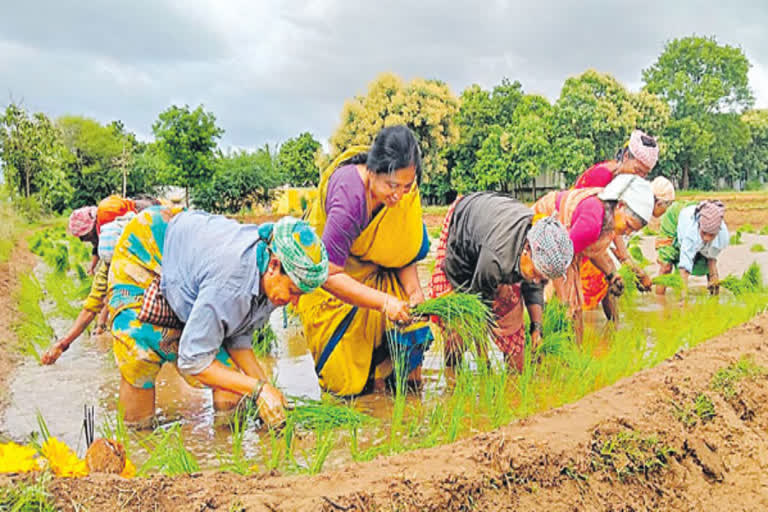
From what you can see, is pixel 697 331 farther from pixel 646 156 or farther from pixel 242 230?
pixel 242 230

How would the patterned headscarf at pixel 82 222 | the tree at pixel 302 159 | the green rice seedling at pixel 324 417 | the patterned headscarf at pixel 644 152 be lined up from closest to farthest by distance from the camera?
the green rice seedling at pixel 324 417 → the patterned headscarf at pixel 82 222 → the patterned headscarf at pixel 644 152 → the tree at pixel 302 159

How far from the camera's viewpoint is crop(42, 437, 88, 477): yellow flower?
1.79 metres

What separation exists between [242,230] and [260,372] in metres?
0.66

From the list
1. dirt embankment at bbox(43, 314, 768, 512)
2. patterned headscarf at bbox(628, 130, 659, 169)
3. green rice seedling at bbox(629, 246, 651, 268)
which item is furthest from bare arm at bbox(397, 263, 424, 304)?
green rice seedling at bbox(629, 246, 651, 268)

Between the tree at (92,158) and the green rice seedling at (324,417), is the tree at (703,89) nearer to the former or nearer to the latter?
the tree at (92,158)

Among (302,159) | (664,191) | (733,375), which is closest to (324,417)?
(733,375)

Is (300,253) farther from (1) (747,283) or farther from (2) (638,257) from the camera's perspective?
(2) (638,257)

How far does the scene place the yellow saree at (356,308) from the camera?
10.9 ft

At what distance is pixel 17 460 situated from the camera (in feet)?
6.02

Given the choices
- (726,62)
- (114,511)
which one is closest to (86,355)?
(114,511)

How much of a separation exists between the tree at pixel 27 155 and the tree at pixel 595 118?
754 inches

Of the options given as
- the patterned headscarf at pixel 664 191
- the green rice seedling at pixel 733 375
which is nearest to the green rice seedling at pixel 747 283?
the patterned headscarf at pixel 664 191

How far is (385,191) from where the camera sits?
9.75 feet

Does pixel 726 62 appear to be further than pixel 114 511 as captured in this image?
Yes
